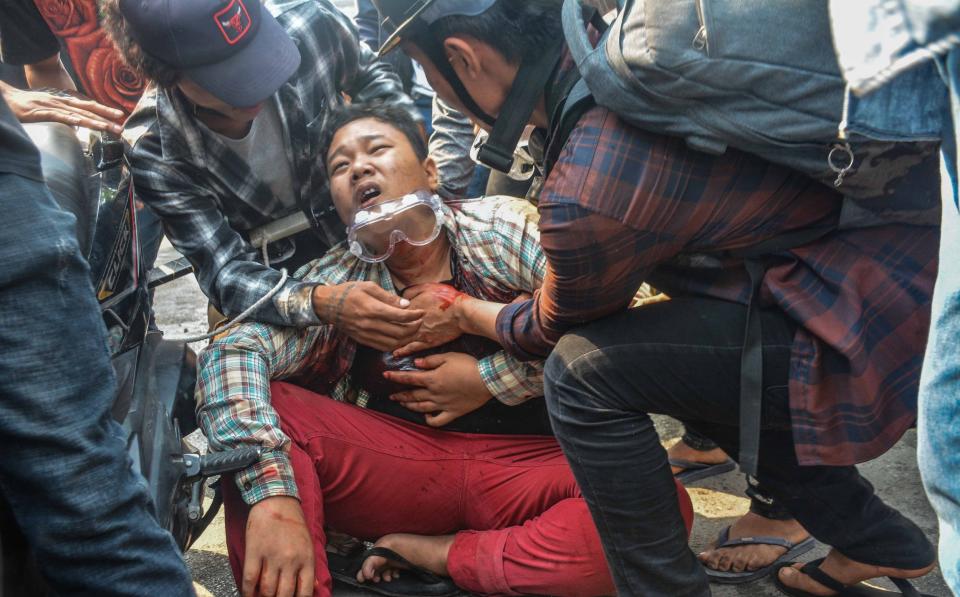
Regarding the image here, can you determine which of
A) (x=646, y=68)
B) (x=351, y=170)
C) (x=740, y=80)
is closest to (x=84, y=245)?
(x=351, y=170)

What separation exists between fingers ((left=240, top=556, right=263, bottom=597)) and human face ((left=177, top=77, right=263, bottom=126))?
3.84ft

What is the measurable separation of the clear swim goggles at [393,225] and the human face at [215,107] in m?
0.43

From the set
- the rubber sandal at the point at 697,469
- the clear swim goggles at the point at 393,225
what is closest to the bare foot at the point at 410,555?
the clear swim goggles at the point at 393,225

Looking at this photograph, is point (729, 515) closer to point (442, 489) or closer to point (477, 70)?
point (442, 489)

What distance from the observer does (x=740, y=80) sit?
1438 millimetres

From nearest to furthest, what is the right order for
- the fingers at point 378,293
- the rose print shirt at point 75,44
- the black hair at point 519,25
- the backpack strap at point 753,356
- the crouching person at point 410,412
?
the backpack strap at point 753,356 → the black hair at point 519,25 → the crouching person at point 410,412 → the fingers at point 378,293 → the rose print shirt at point 75,44

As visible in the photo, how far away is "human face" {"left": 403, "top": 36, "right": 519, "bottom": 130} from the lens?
6.28ft

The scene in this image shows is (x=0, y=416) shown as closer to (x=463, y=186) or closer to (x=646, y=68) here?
(x=646, y=68)

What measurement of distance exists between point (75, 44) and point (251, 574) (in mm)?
2130

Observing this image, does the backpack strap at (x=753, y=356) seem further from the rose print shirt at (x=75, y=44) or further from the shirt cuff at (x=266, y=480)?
the rose print shirt at (x=75, y=44)

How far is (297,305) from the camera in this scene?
228 cm

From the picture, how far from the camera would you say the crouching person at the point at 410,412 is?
2.13 m

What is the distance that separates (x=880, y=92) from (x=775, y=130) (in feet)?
0.65

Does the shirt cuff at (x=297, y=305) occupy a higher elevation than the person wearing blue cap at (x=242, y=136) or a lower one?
lower
